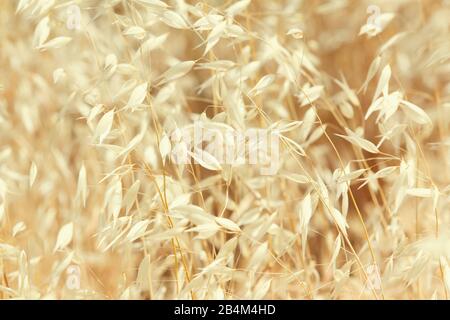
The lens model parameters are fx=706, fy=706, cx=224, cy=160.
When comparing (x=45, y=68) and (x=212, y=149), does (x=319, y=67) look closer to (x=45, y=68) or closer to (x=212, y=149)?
(x=45, y=68)

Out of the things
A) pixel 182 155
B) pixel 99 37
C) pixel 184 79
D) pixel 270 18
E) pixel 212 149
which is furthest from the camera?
pixel 184 79

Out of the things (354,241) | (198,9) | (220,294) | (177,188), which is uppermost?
(198,9)

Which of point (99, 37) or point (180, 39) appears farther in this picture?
point (180, 39)

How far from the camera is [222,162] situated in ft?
2.91

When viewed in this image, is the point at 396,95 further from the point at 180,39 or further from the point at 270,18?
the point at 180,39

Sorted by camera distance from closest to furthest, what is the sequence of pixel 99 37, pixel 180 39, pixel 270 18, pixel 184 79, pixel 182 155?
pixel 182 155, pixel 99 37, pixel 270 18, pixel 184 79, pixel 180 39

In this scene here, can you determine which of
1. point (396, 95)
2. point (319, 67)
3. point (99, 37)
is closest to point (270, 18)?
point (319, 67)

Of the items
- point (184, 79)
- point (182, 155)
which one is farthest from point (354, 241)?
point (182, 155)

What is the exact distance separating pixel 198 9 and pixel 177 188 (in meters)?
0.23

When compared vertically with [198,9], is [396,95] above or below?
below

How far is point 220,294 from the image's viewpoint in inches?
35.0

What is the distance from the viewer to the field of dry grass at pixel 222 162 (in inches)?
33.5

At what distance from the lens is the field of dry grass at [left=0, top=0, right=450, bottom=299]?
852mm

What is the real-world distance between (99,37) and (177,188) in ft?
1.51
